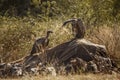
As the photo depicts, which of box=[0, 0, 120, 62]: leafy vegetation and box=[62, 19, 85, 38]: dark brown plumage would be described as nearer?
box=[62, 19, 85, 38]: dark brown plumage

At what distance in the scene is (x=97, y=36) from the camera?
11.0m

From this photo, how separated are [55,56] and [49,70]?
0.84m

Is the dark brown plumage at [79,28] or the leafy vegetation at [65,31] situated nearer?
the dark brown plumage at [79,28]

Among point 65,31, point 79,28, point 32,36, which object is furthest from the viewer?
point 32,36

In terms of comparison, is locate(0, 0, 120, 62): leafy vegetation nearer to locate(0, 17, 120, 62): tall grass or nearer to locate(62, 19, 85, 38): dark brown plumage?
locate(0, 17, 120, 62): tall grass

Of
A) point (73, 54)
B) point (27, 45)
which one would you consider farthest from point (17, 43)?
point (73, 54)

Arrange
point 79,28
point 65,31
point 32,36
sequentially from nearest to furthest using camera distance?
point 79,28
point 65,31
point 32,36

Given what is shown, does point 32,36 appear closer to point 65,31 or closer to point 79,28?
point 65,31

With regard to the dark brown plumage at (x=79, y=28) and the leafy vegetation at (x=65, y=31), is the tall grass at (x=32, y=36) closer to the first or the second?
the leafy vegetation at (x=65, y=31)

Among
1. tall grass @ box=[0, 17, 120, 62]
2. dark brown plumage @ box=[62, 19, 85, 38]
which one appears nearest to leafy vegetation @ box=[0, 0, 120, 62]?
tall grass @ box=[0, 17, 120, 62]

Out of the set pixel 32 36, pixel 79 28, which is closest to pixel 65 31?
pixel 32 36

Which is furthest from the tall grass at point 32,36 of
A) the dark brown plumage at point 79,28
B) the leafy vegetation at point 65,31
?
the dark brown plumage at point 79,28

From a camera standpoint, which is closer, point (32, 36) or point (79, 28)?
point (79, 28)

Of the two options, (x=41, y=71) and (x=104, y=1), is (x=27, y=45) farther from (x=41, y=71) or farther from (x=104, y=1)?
(x=104, y=1)
